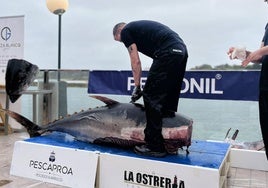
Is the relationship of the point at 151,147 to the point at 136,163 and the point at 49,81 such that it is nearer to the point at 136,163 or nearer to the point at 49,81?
the point at 136,163

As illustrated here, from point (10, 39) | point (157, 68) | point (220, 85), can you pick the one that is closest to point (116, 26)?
point (157, 68)

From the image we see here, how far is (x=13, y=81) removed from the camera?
3637 millimetres

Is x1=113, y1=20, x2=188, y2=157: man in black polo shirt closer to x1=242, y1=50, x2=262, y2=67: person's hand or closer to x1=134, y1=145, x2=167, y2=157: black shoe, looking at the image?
x1=134, y1=145, x2=167, y2=157: black shoe

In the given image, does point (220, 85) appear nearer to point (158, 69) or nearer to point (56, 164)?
point (158, 69)

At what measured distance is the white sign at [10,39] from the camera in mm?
5953

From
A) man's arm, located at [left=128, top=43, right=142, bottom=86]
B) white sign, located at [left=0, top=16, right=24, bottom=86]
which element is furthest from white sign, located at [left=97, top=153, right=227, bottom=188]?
white sign, located at [left=0, top=16, right=24, bottom=86]

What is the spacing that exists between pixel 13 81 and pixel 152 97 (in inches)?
63.2

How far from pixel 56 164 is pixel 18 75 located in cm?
107

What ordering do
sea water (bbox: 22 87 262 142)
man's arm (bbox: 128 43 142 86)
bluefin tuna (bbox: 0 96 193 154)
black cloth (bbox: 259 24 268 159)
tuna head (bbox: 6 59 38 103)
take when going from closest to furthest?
black cloth (bbox: 259 24 268 159), bluefin tuna (bbox: 0 96 193 154), man's arm (bbox: 128 43 142 86), tuna head (bbox: 6 59 38 103), sea water (bbox: 22 87 262 142)

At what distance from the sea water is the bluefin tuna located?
84 centimetres

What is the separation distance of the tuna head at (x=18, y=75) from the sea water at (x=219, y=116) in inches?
50.8

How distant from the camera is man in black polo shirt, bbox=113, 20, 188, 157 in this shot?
2926 mm

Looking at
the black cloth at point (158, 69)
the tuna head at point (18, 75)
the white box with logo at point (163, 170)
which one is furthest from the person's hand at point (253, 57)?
the tuna head at point (18, 75)

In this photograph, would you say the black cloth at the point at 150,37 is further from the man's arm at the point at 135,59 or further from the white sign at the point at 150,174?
the white sign at the point at 150,174
